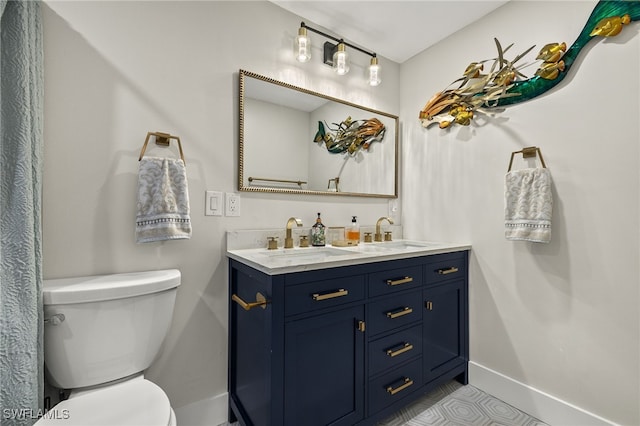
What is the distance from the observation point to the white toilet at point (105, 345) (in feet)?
3.00

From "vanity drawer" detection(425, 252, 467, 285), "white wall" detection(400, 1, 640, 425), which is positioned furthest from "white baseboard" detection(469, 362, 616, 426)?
"vanity drawer" detection(425, 252, 467, 285)

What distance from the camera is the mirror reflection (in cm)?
164

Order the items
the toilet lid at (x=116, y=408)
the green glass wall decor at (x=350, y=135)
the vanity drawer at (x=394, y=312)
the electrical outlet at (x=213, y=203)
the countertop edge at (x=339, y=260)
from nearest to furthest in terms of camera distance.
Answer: the toilet lid at (x=116, y=408) < the countertop edge at (x=339, y=260) < the vanity drawer at (x=394, y=312) < the electrical outlet at (x=213, y=203) < the green glass wall decor at (x=350, y=135)

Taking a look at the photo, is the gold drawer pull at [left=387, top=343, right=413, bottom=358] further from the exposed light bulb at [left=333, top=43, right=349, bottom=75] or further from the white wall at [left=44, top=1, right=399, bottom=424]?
the exposed light bulb at [left=333, top=43, right=349, bottom=75]

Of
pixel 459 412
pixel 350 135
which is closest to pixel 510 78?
pixel 350 135

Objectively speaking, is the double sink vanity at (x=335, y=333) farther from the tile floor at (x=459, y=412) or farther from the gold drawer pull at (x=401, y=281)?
the tile floor at (x=459, y=412)

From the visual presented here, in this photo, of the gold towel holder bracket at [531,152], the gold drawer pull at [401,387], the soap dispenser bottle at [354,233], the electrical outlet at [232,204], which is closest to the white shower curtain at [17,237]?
the electrical outlet at [232,204]

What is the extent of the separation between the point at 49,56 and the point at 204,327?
1.38 m

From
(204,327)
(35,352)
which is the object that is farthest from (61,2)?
(204,327)

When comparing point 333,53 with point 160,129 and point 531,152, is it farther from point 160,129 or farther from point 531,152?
point 531,152

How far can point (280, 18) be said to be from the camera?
174 centimetres

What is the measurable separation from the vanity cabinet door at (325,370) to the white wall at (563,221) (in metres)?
1.01

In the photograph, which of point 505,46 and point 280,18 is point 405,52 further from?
point 280,18

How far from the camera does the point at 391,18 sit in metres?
1.84
